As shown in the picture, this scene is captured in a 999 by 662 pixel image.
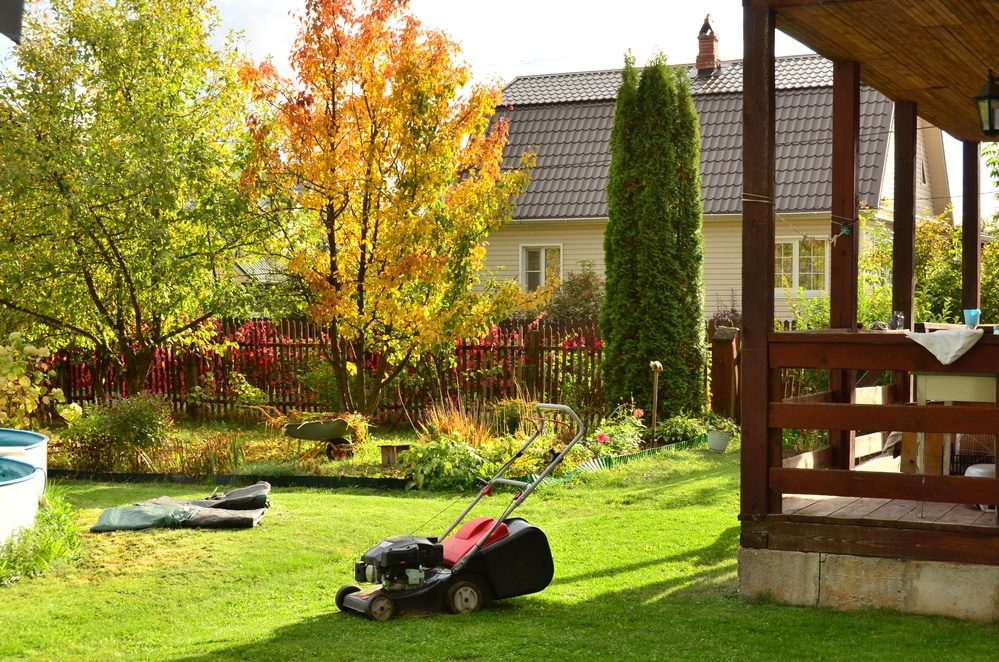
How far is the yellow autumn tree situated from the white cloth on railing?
6735 mm

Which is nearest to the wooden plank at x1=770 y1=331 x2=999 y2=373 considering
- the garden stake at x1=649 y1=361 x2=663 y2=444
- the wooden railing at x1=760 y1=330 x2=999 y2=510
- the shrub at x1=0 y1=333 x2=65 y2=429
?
the wooden railing at x1=760 y1=330 x2=999 y2=510

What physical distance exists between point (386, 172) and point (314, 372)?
4009mm

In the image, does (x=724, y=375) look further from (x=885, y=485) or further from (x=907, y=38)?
(x=885, y=485)

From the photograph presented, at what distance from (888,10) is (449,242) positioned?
254 inches

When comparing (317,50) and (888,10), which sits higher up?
(317,50)

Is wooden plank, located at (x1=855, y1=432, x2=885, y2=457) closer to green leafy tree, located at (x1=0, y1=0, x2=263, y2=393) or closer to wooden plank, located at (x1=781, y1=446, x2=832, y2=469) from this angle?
wooden plank, located at (x1=781, y1=446, x2=832, y2=469)

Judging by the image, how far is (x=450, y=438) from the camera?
34.0 feet

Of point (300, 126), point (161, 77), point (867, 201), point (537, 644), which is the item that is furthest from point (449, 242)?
point (867, 201)

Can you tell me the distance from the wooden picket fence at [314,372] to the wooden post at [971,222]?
4.97 meters

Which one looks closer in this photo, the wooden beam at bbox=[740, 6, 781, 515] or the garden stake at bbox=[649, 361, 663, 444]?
the wooden beam at bbox=[740, 6, 781, 515]

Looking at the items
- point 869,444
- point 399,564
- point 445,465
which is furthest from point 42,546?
point 869,444

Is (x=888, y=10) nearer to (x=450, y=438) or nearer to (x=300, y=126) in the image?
(x=450, y=438)

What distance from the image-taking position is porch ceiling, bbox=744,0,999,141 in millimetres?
5680

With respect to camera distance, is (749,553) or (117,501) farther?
(117,501)
